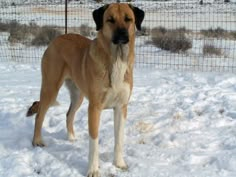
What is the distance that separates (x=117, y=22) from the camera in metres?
3.85

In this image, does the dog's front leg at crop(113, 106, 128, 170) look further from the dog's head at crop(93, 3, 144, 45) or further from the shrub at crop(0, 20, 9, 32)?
the shrub at crop(0, 20, 9, 32)

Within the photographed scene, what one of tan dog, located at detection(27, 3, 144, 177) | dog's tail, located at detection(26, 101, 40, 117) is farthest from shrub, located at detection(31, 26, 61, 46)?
tan dog, located at detection(27, 3, 144, 177)

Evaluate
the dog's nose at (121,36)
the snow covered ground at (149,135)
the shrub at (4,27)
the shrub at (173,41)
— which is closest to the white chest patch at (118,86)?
the dog's nose at (121,36)

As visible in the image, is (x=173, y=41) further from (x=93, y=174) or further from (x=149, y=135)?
(x=93, y=174)

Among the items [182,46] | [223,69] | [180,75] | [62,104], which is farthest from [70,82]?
[182,46]

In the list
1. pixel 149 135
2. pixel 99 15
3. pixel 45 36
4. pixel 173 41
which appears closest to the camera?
A: pixel 99 15

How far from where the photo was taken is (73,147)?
4.88m

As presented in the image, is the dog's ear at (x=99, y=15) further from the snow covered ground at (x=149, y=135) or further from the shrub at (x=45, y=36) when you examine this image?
the shrub at (x=45, y=36)

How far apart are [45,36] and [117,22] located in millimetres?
10852

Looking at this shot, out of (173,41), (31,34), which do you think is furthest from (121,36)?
(31,34)

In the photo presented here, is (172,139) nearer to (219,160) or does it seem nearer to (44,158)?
(219,160)

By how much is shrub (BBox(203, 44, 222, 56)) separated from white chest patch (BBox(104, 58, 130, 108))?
7.36m

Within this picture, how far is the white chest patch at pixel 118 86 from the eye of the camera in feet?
13.2

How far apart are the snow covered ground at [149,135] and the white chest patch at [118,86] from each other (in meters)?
0.73
